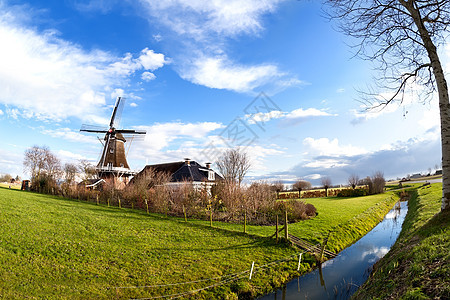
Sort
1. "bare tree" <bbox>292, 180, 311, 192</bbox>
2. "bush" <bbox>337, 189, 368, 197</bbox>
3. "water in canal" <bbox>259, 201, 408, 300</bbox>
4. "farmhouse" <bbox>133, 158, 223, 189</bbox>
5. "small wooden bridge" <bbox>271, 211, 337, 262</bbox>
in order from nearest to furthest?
1. "water in canal" <bbox>259, 201, 408, 300</bbox>
2. "small wooden bridge" <bbox>271, 211, 337, 262</bbox>
3. "farmhouse" <bbox>133, 158, 223, 189</bbox>
4. "bush" <bbox>337, 189, 368, 197</bbox>
5. "bare tree" <bbox>292, 180, 311, 192</bbox>

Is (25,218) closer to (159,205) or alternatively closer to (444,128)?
(159,205)

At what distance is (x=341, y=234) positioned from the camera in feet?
51.7

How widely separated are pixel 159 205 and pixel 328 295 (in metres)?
15.3

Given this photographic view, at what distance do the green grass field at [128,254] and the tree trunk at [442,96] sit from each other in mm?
6002

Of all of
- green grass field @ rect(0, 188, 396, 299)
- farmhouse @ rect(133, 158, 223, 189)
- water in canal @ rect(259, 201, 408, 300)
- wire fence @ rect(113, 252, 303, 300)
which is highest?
farmhouse @ rect(133, 158, 223, 189)

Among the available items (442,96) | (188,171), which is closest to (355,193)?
(188,171)

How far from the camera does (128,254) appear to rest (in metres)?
10.8

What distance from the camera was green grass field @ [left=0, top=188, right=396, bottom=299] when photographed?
7992mm

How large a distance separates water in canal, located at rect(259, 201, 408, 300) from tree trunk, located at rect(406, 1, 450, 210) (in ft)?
14.2

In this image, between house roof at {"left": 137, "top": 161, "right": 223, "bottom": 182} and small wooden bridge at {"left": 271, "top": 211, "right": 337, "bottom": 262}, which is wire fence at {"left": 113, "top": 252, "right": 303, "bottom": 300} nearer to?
small wooden bridge at {"left": 271, "top": 211, "right": 337, "bottom": 262}

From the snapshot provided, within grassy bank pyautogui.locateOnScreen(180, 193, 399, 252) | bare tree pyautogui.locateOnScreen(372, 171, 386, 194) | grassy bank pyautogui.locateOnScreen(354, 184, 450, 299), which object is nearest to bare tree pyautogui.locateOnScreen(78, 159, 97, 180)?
grassy bank pyautogui.locateOnScreen(180, 193, 399, 252)

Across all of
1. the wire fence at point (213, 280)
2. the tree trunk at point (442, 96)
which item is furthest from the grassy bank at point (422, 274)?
the wire fence at point (213, 280)

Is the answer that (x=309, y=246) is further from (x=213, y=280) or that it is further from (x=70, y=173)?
(x=70, y=173)

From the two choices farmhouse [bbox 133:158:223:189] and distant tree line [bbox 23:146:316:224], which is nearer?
distant tree line [bbox 23:146:316:224]
